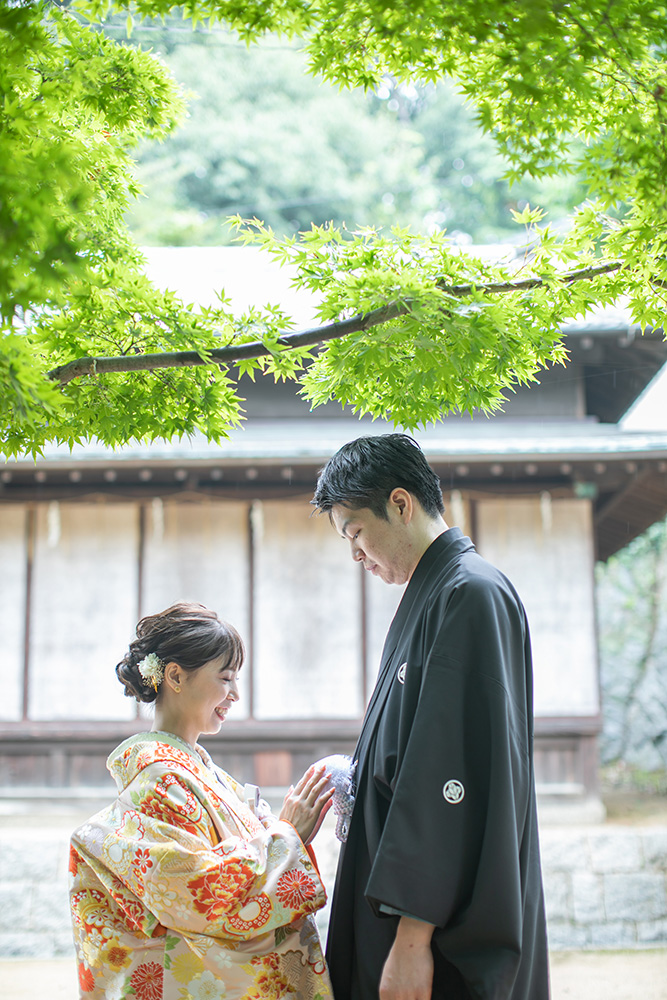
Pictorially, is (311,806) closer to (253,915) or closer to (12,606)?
(253,915)

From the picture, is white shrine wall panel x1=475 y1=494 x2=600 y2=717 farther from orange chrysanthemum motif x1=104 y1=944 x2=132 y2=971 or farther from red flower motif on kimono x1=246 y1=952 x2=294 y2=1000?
orange chrysanthemum motif x1=104 y1=944 x2=132 y2=971

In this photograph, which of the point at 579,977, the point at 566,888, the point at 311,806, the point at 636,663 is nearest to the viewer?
the point at 311,806

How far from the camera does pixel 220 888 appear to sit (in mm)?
1816

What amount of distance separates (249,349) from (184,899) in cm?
123

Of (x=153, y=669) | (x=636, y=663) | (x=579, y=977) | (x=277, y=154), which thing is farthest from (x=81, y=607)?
(x=277, y=154)

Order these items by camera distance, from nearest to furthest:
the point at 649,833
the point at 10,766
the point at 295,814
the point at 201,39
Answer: the point at 295,814 < the point at 649,833 < the point at 10,766 < the point at 201,39

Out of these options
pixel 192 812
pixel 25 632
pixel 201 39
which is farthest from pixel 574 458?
pixel 201 39

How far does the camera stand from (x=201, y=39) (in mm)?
16984

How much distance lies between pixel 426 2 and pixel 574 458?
5.21m

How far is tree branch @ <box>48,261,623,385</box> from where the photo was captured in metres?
1.82

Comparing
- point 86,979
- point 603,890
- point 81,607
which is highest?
point 81,607

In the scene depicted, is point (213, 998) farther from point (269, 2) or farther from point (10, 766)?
point (10, 766)

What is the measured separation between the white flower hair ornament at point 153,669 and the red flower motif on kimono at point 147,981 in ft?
2.11

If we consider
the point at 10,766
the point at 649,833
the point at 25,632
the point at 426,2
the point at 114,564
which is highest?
the point at 426,2
